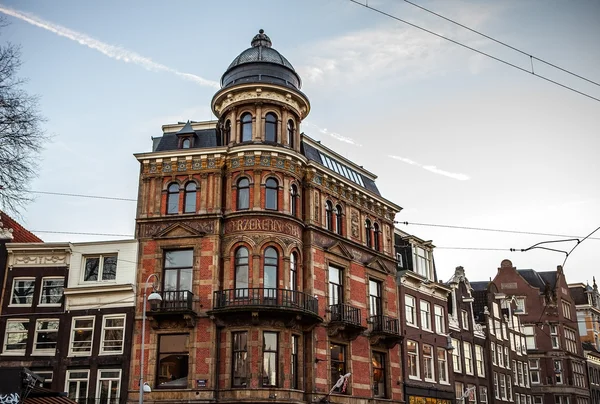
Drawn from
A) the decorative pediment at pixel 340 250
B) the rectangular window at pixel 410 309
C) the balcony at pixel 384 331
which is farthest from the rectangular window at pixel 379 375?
the decorative pediment at pixel 340 250

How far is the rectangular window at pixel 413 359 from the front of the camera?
4675 centimetres

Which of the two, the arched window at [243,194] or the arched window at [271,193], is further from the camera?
the arched window at [271,193]

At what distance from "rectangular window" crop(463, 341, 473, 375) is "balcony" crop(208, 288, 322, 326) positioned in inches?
902

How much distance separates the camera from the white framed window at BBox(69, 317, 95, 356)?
122ft

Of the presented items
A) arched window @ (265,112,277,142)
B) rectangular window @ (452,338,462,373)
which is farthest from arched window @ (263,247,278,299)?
rectangular window @ (452,338,462,373)

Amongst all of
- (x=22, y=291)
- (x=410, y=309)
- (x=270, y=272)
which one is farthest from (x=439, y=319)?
(x=22, y=291)

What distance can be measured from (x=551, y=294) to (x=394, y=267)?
4452 centimetres

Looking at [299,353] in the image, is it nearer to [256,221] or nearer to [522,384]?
[256,221]

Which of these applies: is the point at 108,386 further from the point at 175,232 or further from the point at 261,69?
the point at 261,69

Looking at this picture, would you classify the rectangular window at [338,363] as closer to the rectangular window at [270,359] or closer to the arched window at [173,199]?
the rectangular window at [270,359]

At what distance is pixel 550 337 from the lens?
80.6 meters

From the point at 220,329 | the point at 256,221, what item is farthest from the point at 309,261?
the point at 220,329

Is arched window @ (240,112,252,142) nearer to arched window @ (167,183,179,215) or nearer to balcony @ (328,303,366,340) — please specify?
arched window @ (167,183,179,215)

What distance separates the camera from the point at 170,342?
36250 millimetres
